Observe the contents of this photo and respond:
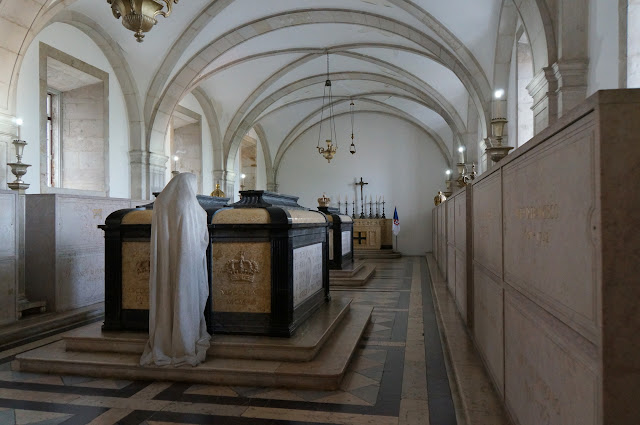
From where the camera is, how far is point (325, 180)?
65.6ft

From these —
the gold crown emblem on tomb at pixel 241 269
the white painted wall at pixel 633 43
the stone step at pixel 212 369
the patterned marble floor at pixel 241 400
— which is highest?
the white painted wall at pixel 633 43

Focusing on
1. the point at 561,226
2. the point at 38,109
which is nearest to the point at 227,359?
the point at 561,226

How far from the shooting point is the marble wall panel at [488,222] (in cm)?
273

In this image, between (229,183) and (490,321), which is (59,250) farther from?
(229,183)

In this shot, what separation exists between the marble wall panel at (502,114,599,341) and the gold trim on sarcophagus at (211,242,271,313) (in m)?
2.28

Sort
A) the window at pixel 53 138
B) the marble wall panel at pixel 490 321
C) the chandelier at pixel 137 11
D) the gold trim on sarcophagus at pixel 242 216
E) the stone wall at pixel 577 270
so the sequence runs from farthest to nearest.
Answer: the window at pixel 53 138 < the chandelier at pixel 137 11 < the gold trim on sarcophagus at pixel 242 216 < the marble wall panel at pixel 490 321 < the stone wall at pixel 577 270

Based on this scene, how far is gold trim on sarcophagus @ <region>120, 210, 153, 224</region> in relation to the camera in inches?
166

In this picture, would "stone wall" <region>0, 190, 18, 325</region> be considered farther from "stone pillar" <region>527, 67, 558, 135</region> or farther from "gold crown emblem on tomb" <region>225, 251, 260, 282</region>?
"stone pillar" <region>527, 67, 558, 135</region>

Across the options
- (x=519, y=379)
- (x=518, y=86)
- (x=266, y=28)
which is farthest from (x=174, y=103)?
(x=519, y=379)

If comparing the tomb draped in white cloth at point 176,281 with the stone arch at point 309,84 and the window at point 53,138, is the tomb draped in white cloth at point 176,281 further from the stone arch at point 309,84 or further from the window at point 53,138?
the stone arch at point 309,84

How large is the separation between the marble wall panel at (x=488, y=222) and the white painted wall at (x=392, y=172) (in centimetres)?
1500

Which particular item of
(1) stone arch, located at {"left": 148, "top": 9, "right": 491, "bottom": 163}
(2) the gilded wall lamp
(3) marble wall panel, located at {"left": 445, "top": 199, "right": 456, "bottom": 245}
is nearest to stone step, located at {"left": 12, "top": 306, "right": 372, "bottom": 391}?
(2) the gilded wall lamp

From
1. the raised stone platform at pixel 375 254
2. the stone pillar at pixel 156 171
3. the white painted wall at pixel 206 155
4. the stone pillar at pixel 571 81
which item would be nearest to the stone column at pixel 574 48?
the stone pillar at pixel 571 81

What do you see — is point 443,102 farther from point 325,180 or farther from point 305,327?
point 305,327
